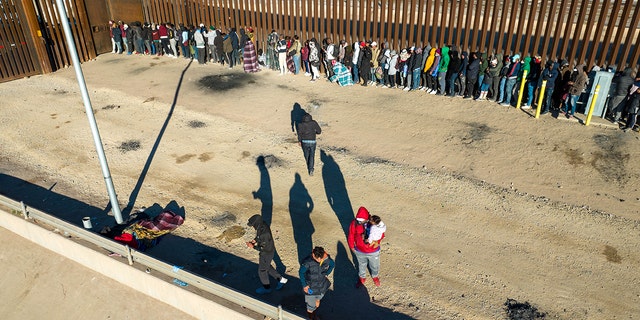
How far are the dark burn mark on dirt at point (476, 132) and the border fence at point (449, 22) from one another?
253cm

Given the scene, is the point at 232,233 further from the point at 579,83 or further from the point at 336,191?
the point at 579,83

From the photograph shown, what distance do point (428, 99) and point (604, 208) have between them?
6.03 metres

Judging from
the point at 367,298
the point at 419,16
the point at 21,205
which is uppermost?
the point at 419,16

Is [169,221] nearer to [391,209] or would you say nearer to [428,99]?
[391,209]

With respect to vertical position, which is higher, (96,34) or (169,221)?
(96,34)

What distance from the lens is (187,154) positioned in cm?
1195

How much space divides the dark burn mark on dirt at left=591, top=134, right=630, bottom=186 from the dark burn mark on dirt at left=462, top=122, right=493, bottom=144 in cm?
247

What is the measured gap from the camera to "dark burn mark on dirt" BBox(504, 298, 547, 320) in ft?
23.4

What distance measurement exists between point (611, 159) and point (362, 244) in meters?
7.05

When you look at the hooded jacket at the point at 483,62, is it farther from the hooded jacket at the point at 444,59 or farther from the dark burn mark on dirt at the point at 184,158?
the dark burn mark on dirt at the point at 184,158

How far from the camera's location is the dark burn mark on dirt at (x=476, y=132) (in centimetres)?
1196

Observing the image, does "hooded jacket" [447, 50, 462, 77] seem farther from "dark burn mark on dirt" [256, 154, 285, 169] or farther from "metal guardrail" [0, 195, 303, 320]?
"metal guardrail" [0, 195, 303, 320]

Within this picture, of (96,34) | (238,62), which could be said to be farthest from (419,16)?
(96,34)

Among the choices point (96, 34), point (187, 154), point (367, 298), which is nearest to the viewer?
point (367, 298)
